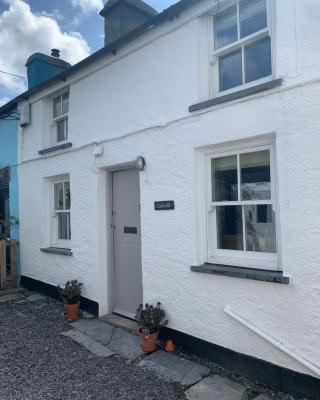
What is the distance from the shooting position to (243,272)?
3568 mm

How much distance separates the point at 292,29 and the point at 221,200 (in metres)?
2.00

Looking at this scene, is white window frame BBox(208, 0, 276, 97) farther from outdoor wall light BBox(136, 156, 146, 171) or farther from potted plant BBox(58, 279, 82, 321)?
potted plant BBox(58, 279, 82, 321)

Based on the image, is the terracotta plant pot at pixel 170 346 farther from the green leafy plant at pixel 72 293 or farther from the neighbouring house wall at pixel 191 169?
the green leafy plant at pixel 72 293

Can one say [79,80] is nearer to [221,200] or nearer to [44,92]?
[44,92]

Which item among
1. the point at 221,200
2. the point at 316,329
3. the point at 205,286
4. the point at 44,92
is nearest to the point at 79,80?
the point at 44,92

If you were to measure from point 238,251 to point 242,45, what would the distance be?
250 cm

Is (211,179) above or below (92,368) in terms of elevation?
above

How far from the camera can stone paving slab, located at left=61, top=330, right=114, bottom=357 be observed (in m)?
4.32

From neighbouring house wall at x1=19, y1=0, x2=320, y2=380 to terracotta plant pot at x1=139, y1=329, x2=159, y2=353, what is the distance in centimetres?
33

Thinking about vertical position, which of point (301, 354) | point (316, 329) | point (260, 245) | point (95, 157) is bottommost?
point (301, 354)

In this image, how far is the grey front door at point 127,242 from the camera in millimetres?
5332

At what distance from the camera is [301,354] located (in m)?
3.14

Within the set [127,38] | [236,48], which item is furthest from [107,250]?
[236,48]

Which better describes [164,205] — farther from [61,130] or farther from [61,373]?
[61,130]
